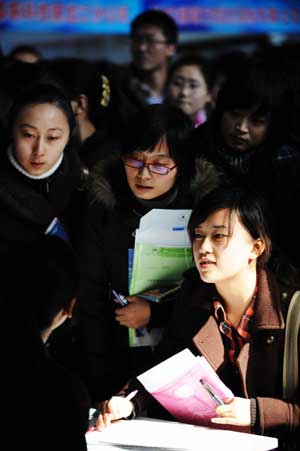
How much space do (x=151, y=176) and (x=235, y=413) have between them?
928 mm

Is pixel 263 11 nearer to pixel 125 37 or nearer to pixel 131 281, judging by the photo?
pixel 125 37

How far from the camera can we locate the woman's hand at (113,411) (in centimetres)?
256

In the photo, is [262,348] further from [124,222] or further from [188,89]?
[188,89]

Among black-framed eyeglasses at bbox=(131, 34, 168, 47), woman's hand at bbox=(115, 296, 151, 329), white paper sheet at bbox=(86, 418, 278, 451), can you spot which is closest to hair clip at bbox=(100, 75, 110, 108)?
black-framed eyeglasses at bbox=(131, 34, 168, 47)

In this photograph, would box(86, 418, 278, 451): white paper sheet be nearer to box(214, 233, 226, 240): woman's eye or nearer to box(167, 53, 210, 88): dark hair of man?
box(214, 233, 226, 240): woman's eye

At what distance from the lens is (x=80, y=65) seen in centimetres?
403

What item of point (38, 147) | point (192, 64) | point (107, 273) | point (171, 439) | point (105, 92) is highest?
point (192, 64)

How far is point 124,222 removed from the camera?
3.11 m

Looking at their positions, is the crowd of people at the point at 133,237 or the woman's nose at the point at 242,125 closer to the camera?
the crowd of people at the point at 133,237

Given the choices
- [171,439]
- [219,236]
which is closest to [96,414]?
[171,439]

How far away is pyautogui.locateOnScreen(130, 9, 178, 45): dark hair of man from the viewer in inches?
194

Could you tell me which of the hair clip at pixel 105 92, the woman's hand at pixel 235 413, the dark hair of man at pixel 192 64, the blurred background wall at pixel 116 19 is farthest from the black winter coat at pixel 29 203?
the blurred background wall at pixel 116 19

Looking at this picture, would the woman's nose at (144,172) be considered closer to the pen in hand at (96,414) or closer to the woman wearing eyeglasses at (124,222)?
the woman wearing eyeglasses at (124,222)

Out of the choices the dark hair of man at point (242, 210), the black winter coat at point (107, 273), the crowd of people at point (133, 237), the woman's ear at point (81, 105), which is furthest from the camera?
the woman's ear at point (81, 105)
